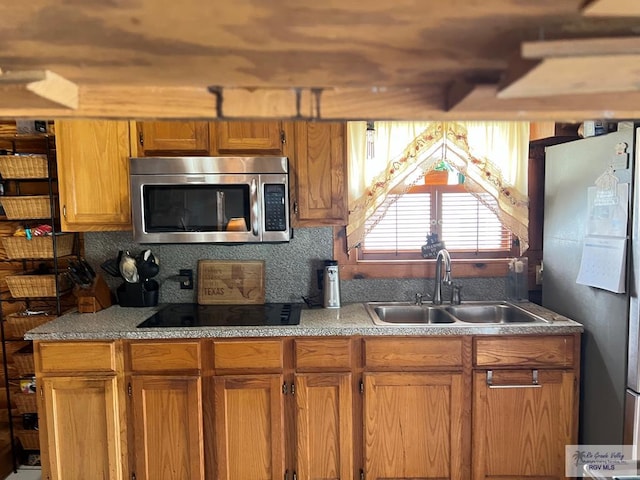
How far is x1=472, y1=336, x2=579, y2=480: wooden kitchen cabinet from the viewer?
6.77ft

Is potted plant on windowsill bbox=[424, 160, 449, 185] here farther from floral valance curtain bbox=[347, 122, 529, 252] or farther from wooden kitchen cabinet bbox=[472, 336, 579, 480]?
wooden kitchen cabinet bbox=[472, 336, 579, 480]

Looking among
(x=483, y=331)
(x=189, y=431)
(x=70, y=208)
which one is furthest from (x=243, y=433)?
(x=70, y=208)

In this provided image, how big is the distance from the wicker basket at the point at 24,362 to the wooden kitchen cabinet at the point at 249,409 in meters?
1.18

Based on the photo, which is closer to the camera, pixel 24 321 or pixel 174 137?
pixel 174 137

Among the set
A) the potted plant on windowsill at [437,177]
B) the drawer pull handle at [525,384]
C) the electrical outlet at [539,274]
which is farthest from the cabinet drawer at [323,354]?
the electrical outlet at [539,274]

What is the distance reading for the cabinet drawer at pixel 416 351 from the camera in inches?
81.5

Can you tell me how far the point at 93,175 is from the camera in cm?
225

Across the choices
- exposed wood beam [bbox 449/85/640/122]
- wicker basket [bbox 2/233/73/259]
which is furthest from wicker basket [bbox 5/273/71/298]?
exposed wood beam [bbox 449/85/640/122]

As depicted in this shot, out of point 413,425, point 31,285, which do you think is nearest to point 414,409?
A: point 413,425

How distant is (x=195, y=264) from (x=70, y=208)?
699 millimetres

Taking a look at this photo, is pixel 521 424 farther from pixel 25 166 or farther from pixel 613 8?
pixel 25 166

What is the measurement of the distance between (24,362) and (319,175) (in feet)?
6.31

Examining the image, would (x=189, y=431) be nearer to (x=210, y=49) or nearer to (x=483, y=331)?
(x=483, y=331)

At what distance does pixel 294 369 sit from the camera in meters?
2.08
